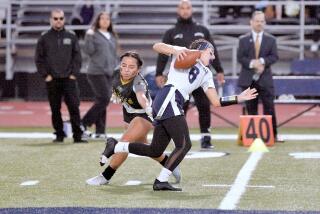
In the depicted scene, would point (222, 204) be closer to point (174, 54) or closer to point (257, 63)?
point (174, 54)

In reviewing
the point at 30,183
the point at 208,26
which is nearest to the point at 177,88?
the point at 30,183

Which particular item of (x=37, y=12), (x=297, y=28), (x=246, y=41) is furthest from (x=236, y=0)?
(x=246, y=41)

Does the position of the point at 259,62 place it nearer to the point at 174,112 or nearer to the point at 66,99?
the point at 66,99

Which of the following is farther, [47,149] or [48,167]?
[47,149]

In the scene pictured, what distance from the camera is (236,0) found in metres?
25.8

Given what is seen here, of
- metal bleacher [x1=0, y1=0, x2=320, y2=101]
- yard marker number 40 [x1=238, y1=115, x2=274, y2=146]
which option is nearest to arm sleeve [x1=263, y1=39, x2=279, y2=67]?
yard marker number 40 [x1=238, y1=115, x2=274, y2=146]

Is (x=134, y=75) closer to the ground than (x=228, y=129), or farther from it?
farther from it

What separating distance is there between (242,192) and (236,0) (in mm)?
16659

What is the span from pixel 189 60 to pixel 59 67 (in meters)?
5.99

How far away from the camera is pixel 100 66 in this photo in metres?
16.1

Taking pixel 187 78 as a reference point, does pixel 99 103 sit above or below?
below

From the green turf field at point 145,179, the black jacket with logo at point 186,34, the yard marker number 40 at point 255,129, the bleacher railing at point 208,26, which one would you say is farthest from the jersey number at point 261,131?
the bleacher railing at point 208,26

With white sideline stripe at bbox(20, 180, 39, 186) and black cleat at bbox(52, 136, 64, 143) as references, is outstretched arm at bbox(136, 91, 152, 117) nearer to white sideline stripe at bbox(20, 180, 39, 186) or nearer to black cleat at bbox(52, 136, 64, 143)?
white sideline stripe at bbox(20, 180, 39, 186)

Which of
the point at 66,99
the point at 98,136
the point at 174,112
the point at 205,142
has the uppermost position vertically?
the point at 174,112
